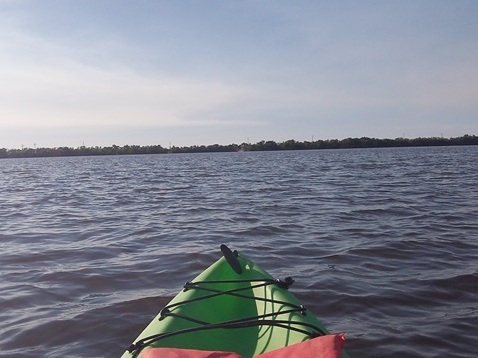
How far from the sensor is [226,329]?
383cm

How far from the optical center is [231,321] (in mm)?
3695

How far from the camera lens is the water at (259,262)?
5.09 m

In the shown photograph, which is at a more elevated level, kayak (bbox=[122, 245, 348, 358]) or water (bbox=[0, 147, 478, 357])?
kayak (bbox=[122, 245, 348, 358])

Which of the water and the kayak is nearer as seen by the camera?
the kayak

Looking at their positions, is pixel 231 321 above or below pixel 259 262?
above

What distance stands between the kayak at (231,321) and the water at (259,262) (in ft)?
3.58

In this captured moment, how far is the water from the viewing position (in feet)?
16.7

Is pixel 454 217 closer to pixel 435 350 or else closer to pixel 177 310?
pixel 435 350

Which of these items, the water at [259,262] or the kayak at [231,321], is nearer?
the kayak at [231,321]

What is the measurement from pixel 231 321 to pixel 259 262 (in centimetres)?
412

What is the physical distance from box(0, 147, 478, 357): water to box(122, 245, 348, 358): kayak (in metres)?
1.09

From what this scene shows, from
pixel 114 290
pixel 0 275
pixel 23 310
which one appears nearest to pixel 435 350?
pixel 114 290

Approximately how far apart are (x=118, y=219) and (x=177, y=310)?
8.89m

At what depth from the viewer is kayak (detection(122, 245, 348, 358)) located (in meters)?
3.43
